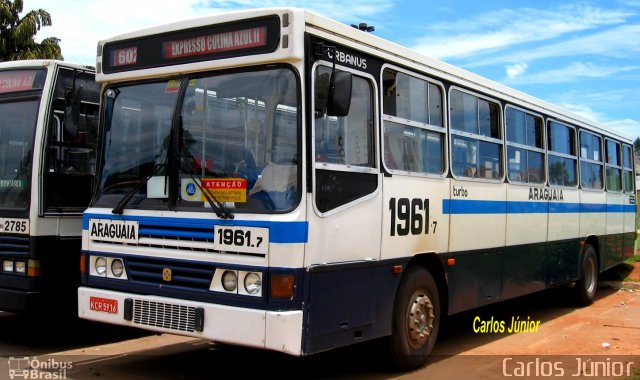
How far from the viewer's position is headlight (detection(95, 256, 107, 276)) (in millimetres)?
6008

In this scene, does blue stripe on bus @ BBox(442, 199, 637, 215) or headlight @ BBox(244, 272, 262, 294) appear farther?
blue stripe on bus @ BBox(442, 199, 637, 215)

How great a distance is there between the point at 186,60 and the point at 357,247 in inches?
86.0

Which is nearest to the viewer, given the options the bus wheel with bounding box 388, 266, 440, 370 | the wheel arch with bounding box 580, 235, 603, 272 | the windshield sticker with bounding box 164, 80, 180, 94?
the windshield sticker with bounding box 164, 80, 180, 94

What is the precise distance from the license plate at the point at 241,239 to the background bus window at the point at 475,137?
2988 millimetres

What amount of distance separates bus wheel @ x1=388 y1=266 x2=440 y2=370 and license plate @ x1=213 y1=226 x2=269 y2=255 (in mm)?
1782

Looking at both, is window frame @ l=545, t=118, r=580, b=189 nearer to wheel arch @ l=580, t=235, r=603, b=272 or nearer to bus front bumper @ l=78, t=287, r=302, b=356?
wheel arch @ l=580, t=235, r=603, b=272

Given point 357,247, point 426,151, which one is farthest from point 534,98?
point 357,247

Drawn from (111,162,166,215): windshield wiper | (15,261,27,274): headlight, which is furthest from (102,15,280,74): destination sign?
(15,261,27,274): headlight

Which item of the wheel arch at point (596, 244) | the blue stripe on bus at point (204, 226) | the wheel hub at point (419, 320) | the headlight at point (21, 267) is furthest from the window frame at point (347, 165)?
the wheel arch at point (596, 244)

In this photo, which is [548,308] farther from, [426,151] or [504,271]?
[426,151]

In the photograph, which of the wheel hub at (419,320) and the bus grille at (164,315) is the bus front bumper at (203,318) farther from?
the wheel hub at (419,320)

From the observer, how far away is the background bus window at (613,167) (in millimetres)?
12555

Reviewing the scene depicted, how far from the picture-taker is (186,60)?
5.74m

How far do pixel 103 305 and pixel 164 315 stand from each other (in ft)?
2.42
